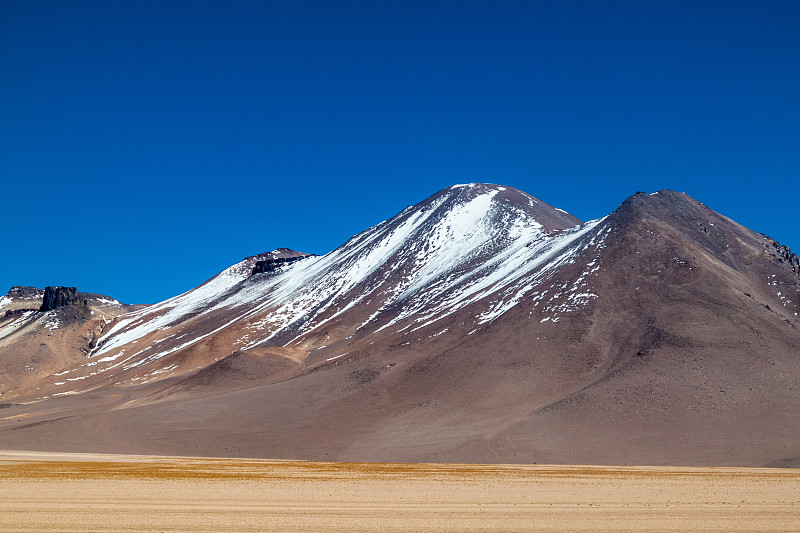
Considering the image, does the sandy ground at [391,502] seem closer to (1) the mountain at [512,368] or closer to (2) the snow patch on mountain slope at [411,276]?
(1) the mountain at [512,368]

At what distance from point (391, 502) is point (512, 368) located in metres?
56.1

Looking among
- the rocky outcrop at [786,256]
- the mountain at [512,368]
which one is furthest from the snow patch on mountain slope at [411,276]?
the rocky outcrop at [786,256]

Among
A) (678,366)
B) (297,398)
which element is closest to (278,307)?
(297,398)

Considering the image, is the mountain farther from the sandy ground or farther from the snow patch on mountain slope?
the sandy ground

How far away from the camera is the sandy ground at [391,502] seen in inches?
938

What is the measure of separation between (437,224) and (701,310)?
91286 millimetres

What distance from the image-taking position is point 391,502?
29922mm

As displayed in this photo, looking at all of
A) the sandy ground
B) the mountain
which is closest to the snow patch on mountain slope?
the mountain

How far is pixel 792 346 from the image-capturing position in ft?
257

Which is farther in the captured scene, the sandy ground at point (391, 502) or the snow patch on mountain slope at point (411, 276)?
the snow patch on mountain slope at point (411, 276)

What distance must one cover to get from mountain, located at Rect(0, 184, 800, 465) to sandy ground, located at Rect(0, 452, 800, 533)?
21564 millimetres

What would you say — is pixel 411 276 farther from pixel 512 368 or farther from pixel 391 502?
pixel 391 502

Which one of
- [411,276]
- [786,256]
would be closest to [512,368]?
[786,256]

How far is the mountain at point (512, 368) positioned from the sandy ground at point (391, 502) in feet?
70.7
